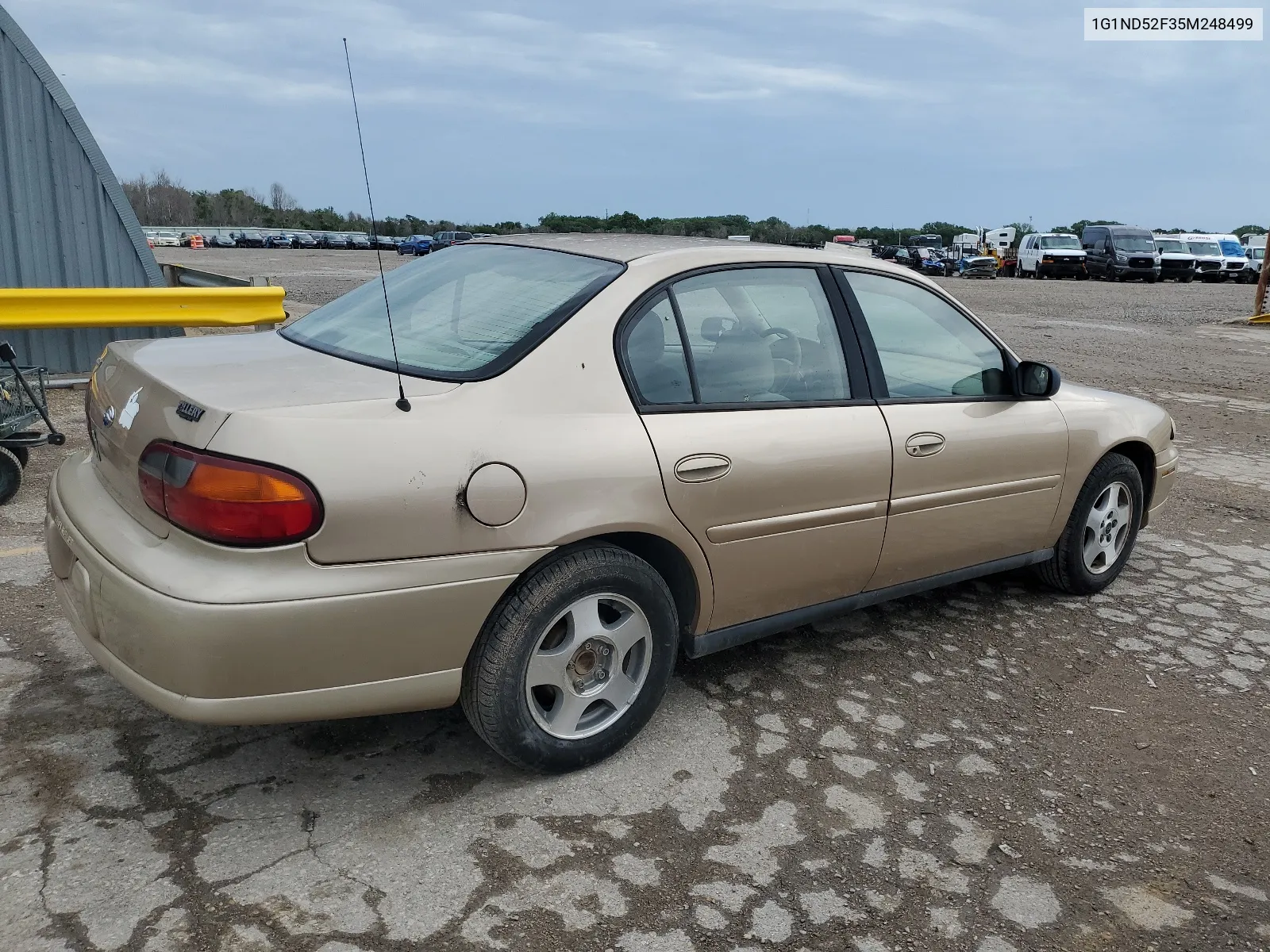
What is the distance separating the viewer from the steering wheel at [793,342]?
3.56 meters

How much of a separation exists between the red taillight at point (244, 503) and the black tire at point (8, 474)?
3609 mm

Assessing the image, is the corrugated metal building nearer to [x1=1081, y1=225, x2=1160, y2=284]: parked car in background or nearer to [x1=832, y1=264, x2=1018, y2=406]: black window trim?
[x1=832, y1=264, x2=1018, y2=406]: black window trim

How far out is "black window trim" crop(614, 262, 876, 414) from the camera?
3.14m

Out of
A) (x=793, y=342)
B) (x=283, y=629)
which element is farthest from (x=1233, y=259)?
(x=283, y=629)

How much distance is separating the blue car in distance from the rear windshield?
0.43 meters

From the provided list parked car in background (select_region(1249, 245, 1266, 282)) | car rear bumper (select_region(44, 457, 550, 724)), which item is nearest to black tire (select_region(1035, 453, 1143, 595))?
car rear bumper (select_region(44, 457, 550, 724))

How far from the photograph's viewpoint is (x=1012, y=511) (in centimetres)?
421

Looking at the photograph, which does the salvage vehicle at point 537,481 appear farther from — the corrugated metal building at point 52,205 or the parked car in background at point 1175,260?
the parked car in background at point 1175,260

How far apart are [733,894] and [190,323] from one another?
23.3ft

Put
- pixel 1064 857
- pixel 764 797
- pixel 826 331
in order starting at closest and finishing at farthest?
pixel 1064 857
pixel 764 797
pixel 826 331

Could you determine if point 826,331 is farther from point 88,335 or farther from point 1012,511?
point 88,335

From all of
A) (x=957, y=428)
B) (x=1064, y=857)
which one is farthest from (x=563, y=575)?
(x=957, y=428)

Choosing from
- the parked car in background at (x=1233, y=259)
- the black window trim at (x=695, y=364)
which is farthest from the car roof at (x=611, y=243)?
the parked car in background at (x=1233, y=259)

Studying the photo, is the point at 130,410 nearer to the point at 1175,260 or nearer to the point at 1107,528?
the point at 1107,528
